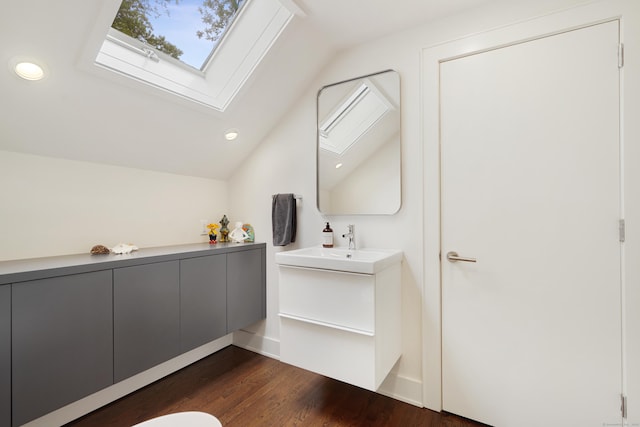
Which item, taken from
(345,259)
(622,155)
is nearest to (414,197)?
(345,259)

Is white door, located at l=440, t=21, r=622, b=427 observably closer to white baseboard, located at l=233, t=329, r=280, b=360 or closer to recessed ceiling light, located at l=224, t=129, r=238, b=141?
white baseboard, located at l=233, t=329, r=280, b=360

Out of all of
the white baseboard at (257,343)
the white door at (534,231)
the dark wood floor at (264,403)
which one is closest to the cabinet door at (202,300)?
the dark wood floor at (264,403)

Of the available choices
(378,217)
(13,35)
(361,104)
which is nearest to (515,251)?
(378,217)

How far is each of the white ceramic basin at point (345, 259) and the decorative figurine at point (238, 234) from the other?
0.72 metres

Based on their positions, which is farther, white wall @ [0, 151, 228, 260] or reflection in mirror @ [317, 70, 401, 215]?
reflection in mirror @ [317, 70, 401, 215]

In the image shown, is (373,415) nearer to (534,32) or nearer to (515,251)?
(515,251)

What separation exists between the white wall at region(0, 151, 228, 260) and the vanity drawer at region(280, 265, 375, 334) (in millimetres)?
→ 1116

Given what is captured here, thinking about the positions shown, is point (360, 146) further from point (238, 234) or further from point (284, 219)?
point (238, 234)

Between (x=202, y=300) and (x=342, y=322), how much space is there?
1.05 m

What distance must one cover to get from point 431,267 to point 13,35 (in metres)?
2.33

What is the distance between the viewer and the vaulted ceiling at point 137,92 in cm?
133

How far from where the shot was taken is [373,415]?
176cm

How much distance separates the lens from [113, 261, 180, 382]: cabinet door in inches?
64.6

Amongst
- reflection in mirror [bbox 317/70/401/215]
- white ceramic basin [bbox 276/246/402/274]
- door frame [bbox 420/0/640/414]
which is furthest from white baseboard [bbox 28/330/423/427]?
reflection in mirror [bbox 317/70/401/215]
